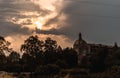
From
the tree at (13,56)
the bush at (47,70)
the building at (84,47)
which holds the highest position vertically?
the building at (84,47)

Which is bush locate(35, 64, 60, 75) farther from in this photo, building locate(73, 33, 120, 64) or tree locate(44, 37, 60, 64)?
building locate(73, 33, 120, 64)

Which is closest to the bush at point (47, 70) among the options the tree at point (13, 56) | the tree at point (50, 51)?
the tree at point (50, 51)

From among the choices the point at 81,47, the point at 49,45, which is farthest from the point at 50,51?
the point at 81,47

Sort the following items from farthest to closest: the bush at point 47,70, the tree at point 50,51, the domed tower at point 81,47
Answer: the domed tower at point 81,47
the tree at point 50,51
the bush at point 47,70

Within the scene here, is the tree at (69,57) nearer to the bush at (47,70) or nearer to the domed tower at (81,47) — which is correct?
the bush at (47,70)

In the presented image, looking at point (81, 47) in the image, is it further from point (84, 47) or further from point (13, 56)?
point (13, 56)

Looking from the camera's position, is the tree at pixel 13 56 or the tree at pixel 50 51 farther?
the tree at pixel 13 56

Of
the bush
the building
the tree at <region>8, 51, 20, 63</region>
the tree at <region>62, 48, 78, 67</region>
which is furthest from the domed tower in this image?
the bush

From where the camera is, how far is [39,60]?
122125 mm

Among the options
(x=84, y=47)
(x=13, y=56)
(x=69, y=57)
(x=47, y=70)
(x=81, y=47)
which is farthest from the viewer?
(x=13, y=56)

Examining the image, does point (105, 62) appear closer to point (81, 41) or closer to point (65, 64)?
point (65, 64)

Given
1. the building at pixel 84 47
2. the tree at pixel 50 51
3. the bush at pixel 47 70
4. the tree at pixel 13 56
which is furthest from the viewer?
the building at pixel 84 47

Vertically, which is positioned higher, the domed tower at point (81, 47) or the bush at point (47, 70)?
the domed tower at point (81, 47)

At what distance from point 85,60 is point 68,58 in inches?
561
